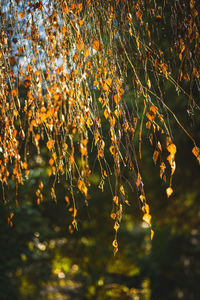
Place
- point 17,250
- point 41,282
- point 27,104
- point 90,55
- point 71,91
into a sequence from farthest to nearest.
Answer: point 41,282 → point 17,250 → point 27,104 → point 90,55 → point 71,91

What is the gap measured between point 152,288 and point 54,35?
445 centimetres

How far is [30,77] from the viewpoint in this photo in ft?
4.92

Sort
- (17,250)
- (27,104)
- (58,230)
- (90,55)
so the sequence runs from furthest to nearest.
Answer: (58,230) < (17,250) < (27,104) < (90,55)

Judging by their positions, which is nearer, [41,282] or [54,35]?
[54,35]

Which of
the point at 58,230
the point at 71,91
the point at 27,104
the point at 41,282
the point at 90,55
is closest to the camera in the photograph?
the point at 71,91

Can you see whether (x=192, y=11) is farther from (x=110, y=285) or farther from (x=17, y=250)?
(x=110, y=285)

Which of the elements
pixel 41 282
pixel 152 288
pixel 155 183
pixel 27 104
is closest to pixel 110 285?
pixel 152 288

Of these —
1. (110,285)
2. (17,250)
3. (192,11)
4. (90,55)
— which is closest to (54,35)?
(90,55)

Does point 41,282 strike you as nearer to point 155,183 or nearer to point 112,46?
point 155,183

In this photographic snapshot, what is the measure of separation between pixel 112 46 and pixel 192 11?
415mm

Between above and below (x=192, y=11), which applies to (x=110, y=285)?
below

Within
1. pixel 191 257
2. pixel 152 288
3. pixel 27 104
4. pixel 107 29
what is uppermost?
pixel 107 29

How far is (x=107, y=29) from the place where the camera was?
4.81 ft

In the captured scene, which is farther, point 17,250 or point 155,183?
point 155,183
